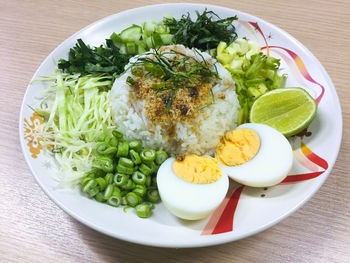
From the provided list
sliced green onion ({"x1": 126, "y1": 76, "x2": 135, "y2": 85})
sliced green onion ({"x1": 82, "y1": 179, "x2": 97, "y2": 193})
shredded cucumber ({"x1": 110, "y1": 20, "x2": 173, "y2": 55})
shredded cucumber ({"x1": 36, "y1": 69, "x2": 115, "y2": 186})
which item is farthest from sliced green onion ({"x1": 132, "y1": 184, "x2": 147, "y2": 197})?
shredded cucumber ({"x1": 110, "y1": 20, "x2": 173, "y2": 55})

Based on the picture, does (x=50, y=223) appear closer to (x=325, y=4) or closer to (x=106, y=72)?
(x=106, y=72)

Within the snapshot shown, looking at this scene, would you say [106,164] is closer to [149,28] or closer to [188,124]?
[188,124]

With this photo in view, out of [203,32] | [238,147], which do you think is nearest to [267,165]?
[238,147]

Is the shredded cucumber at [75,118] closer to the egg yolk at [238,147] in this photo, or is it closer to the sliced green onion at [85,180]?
the sliced green onion at [85,180]

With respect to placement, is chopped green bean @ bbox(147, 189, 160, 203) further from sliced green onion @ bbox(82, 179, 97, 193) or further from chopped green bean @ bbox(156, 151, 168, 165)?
sliced green onion @ bbox(82, 179, 97, 193)

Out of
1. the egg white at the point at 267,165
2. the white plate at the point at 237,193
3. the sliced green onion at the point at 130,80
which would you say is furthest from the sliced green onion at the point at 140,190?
the sliced green onion at the point at 130,80
